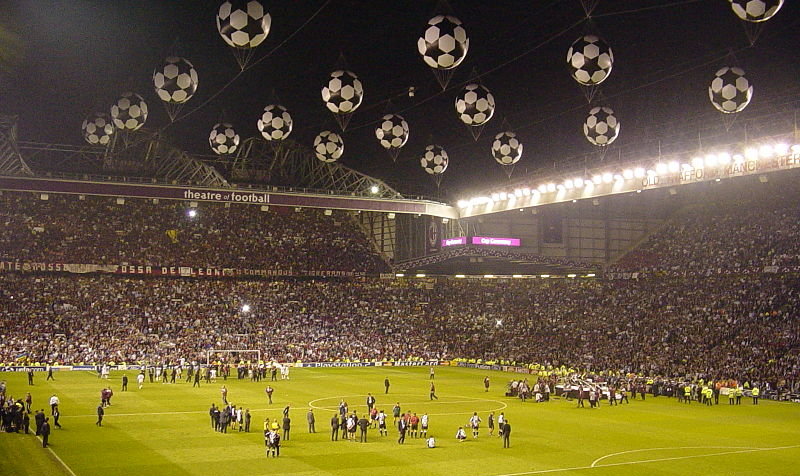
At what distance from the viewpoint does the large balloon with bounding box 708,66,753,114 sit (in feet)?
52.5

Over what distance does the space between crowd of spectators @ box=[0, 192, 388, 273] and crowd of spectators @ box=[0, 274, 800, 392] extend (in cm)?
166

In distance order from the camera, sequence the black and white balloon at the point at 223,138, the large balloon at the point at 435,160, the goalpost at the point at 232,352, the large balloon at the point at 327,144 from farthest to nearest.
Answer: the goalpost at the point at 232,352 < the large balloon at the point at 435,160 < the black and white balloon at the point at 223,138 < the large balloon at the point at 327,144

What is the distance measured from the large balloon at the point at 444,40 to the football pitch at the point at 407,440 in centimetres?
1212

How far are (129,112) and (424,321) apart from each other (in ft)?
160

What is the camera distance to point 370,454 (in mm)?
23953

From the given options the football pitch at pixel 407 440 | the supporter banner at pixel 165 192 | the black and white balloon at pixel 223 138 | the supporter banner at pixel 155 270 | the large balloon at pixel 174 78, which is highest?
the supporter banner at pixel 165 192

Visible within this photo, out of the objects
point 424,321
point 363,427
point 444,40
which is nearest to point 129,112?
point 444,40

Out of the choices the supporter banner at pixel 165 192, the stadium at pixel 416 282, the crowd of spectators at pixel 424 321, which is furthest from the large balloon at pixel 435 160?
the crowd of spectators at pixel 424 321

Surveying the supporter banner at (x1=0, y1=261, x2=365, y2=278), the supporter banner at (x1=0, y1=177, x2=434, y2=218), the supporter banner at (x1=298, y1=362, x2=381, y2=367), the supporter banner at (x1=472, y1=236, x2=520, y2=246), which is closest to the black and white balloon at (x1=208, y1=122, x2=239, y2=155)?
the supporter banner at (x1=0, y1=177, x2=434, y2=218)

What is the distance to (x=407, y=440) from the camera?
87.5ft

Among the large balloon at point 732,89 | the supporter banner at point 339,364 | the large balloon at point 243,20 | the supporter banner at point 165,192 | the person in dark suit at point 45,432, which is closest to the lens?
the large balloon at point 243,20

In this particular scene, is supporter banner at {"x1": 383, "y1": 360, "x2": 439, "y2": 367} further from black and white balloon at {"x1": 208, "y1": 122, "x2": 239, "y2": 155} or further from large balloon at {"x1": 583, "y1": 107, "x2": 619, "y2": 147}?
large balloon at {"x1": 583, "y1": 107, "x2": 619, "y2": 147}

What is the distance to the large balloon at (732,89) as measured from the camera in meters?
16.0

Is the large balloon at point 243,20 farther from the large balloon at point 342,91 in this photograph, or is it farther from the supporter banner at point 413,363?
the supporter banner at point 413,363
